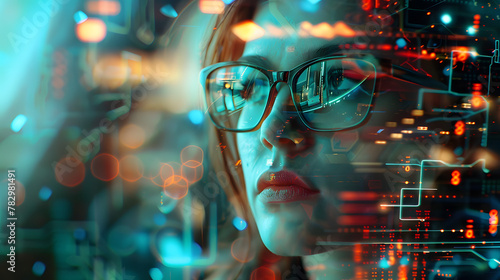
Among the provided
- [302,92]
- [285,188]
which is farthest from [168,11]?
[285,188]

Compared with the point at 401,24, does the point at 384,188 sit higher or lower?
lower

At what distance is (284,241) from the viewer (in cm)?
48

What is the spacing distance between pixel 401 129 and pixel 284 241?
0.94 ft

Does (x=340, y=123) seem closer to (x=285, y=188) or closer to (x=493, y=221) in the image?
(x=285, y=188)

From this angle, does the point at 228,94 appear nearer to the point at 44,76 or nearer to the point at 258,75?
the point at 258,75

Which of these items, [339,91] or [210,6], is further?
[210,6]

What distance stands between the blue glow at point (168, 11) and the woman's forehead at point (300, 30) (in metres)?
0.19

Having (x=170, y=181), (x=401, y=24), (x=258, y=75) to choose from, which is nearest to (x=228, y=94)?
(x=258, y=75)

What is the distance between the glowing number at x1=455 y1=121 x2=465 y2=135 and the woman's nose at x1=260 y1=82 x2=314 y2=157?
26 centimetres

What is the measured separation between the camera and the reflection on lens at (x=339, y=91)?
17.6 inches

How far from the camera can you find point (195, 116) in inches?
23.0

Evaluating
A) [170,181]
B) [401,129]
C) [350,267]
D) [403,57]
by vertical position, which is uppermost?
[403,57]

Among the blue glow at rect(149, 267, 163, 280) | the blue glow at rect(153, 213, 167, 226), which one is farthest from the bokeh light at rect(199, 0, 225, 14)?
the blue glow at rect(149, 267, 163, 280)

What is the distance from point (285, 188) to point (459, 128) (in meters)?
0.33
